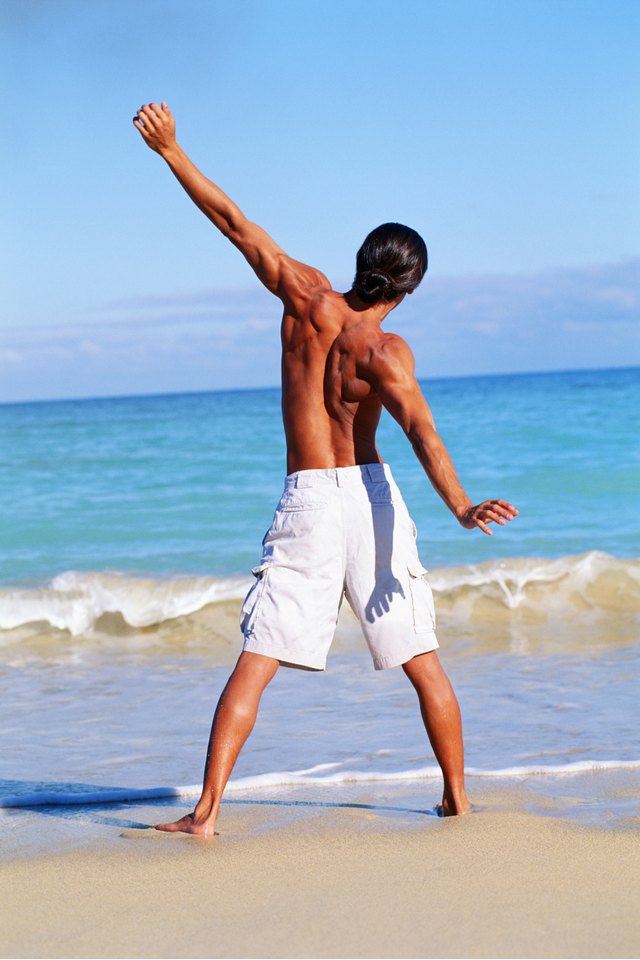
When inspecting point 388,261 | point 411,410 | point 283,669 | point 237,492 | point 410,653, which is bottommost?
point 283,669

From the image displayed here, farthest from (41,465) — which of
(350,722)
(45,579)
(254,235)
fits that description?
(254,235)

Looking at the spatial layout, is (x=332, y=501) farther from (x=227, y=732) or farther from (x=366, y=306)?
(x=227, y=732)

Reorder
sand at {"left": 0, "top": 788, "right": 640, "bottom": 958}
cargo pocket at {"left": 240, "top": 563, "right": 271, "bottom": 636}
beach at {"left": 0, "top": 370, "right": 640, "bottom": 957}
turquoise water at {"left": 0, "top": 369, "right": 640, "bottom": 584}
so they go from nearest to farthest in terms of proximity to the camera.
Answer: sand at {"left": 0, "top": 788, "right": 640, "bottom": 958} → beach at {"left": 0, "top": 370, "right": 640, "bottom": 957} → cargo pocket at {"left": 240, "top": 563, "right": 271, "bottom": 636} → turquoise water at {"left": 0, "top": 369, "right": 640, "bottom": 584}

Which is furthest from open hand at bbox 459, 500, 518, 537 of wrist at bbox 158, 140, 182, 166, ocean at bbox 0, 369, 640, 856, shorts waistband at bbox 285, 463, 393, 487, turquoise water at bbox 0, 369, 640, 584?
turquoise water at bbox 0, 369, 640, 584

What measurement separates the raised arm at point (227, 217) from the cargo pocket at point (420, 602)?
3.04 feet

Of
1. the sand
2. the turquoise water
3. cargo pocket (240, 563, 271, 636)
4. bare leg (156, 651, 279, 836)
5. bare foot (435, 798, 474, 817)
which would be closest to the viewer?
the sand

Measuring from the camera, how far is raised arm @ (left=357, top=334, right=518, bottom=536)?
330cm

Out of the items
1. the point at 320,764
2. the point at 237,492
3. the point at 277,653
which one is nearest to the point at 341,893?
the point at 277,653

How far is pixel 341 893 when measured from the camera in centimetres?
290

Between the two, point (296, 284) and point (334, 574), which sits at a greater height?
point (296, 284)

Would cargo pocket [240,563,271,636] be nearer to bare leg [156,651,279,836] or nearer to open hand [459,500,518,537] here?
bare leg [156,651,279,836]

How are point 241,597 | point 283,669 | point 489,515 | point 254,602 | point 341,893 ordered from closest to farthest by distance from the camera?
point 341,893
point 489,515
point 254,602
point 283,669
point 241,597

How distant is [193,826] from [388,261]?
179 cm

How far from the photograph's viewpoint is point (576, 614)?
329 inches
